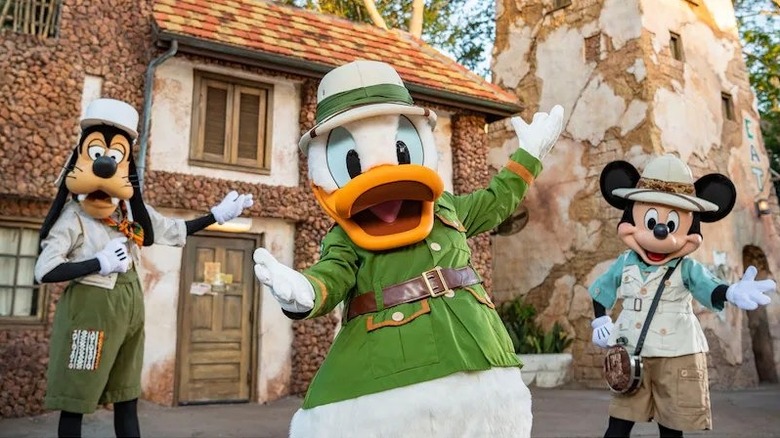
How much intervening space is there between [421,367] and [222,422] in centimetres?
457

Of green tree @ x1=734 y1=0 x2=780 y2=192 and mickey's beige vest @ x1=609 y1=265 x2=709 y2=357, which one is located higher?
green tree @ x1=734 y1=0 x2=780 y2=192

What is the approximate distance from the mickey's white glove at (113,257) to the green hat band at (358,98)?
5.25 ft

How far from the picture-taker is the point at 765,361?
11.3 m

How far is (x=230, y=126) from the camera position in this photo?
7812mm

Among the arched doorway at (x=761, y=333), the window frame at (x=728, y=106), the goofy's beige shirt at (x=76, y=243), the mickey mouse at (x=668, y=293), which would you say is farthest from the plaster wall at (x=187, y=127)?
the arched doorway at (x=761, y=333)

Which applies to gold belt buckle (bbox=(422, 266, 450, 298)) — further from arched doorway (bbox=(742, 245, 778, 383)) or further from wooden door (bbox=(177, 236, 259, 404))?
arched doorway (bbox=(742, 245, 778, 383))

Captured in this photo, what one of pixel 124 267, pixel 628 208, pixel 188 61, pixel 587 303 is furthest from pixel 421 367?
pixel 587 303

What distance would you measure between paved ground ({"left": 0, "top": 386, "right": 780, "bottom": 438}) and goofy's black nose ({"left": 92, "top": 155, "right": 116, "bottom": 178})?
2797 mm

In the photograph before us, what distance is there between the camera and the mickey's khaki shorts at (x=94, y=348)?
10.6 ft

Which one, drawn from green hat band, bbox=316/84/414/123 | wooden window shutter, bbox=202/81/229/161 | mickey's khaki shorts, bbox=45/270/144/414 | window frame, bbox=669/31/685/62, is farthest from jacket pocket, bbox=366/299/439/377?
window frame, bbox=669/31/685/62

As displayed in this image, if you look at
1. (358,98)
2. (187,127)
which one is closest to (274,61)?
(187,127)

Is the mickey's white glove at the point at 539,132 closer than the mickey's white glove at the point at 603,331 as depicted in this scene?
Yes

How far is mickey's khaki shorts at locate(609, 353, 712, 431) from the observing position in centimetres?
353

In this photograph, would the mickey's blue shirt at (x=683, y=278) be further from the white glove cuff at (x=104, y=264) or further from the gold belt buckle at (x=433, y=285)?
the white glove cuff at (x=104, y=264)
